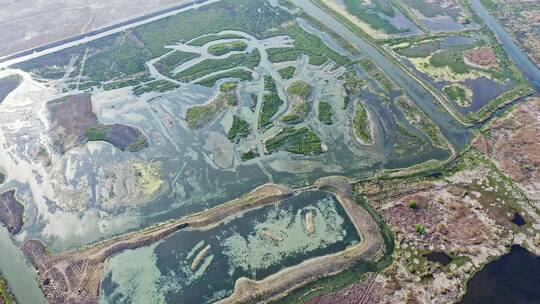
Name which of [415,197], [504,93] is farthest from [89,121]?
[504,93]

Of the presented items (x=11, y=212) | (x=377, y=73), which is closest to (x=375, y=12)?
(x=377, y=73)

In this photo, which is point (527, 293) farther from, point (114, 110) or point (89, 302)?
point (114, 110)

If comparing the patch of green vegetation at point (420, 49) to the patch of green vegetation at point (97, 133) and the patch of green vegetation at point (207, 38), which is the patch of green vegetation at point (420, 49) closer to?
the patch of green vegetation at point (207, 38)

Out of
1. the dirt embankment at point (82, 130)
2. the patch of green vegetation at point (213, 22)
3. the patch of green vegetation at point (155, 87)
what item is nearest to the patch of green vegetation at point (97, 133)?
the dirt embankment at point (82, 130)

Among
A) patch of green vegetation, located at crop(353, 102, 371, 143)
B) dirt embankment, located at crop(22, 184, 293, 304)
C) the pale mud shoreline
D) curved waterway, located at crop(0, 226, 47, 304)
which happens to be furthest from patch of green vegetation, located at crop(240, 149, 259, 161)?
curved waterway, located at crop(0, 226, 47, 304)

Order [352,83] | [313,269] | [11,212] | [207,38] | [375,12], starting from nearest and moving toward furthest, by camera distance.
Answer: [313,269], [11,212], [352,83], [207,38], [375,12]

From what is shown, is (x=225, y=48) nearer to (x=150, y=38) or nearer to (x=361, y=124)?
(x=150, y=38)
